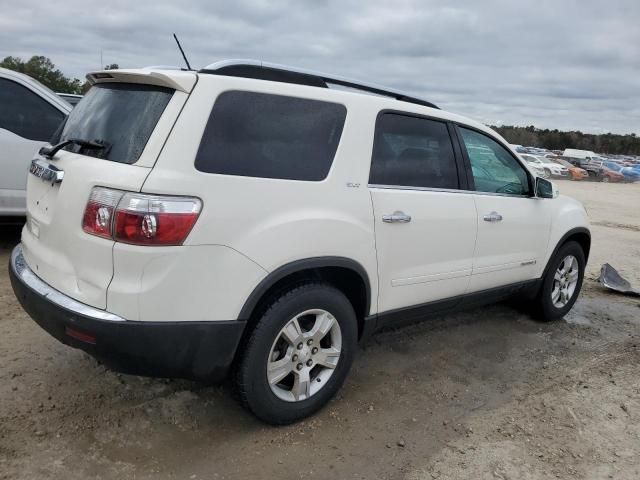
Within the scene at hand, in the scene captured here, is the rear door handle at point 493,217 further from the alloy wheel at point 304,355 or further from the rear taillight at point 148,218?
the rear taillight at point 148,218

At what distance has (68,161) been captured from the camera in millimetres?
2883

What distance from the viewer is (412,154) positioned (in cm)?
362

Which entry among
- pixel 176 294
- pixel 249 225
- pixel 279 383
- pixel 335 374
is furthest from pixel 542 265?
pixel 176 294

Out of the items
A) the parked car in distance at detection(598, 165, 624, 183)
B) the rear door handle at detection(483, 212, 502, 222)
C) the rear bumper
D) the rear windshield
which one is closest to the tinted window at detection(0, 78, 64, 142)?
the rear windshield

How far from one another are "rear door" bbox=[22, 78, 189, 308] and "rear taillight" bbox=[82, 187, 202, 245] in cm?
6

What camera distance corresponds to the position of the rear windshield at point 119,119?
2.64 metres

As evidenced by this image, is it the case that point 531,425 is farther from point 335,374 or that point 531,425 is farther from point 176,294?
point 176,294

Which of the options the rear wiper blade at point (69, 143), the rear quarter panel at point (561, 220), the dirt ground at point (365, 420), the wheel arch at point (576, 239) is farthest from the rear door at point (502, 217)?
the rear wiper blade at point (69, 143)

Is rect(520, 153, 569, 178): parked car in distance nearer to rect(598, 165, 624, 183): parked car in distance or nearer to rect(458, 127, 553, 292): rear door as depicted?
rect(598, 165, 624, 183): parked car in distance

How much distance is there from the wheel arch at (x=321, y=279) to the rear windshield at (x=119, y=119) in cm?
86

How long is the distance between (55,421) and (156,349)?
94 centimetres

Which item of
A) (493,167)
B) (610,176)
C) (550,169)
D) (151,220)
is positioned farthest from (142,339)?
(610,176)

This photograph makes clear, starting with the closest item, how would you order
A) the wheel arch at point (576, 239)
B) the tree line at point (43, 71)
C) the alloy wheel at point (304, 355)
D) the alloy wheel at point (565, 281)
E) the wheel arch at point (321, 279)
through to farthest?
1. the wheel arch at point (321, 279)
2. the alloy wheel at point (304, 355)
3. the wheel arch at point (576, 239)
4. the alloy wheel at point (565, 281)
5. the tree line at point (43, 71)

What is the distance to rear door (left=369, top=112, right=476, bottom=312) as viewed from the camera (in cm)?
334
